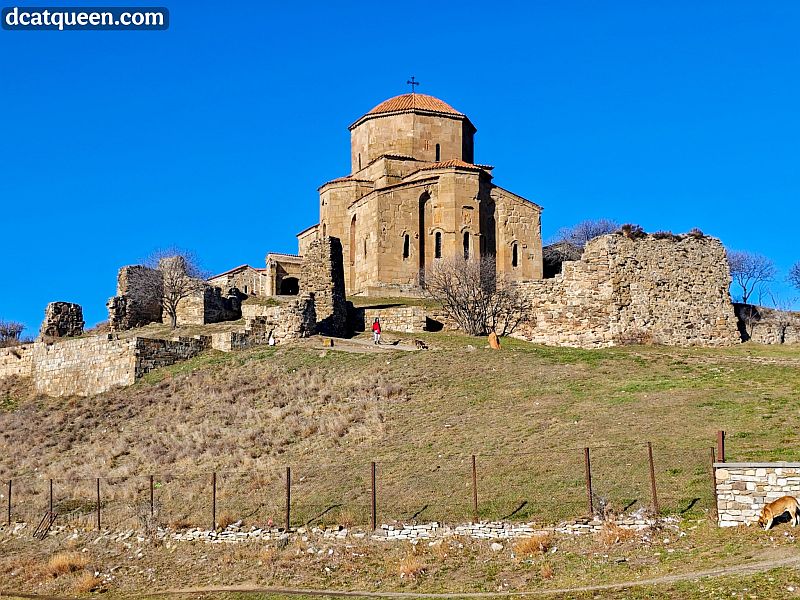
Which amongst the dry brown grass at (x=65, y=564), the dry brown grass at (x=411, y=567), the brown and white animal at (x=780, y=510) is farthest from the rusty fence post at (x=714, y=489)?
the dry brown grass at (x=65, y=564)

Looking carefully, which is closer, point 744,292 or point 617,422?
point 617,422

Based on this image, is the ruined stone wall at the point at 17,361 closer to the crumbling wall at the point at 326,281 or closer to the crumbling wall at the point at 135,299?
the crumbling wall at the point at 135,299

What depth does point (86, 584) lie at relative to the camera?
18500 millimetres

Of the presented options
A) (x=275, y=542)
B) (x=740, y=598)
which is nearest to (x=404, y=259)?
(x=275, y=542)

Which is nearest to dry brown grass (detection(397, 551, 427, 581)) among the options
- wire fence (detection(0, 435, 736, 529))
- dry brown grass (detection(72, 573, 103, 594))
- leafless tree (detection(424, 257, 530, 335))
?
wire fence (detection(0, 435, 736, 529))

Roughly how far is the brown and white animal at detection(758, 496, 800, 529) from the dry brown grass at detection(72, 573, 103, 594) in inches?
434

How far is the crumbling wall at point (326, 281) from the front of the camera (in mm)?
40312

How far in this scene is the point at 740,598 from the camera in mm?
13203

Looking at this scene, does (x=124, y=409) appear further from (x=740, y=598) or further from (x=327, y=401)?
(x=740, y=598)

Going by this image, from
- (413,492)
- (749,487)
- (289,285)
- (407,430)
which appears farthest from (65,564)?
(289,285)

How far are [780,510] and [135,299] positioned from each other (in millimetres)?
35626

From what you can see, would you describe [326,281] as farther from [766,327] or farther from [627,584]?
[627,584]

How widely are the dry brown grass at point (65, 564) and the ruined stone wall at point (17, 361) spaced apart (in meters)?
20.5

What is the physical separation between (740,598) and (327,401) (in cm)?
1684
